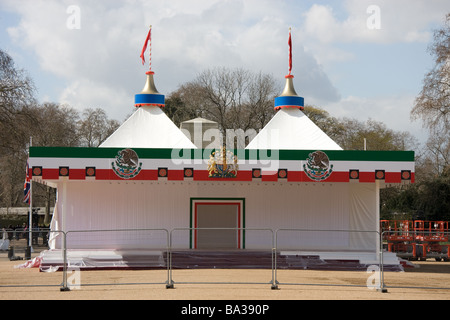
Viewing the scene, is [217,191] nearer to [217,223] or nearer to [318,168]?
[217,223]

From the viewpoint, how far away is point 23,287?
14.7 meters

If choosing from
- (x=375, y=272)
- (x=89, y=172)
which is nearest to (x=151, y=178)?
(x=89, y=172)

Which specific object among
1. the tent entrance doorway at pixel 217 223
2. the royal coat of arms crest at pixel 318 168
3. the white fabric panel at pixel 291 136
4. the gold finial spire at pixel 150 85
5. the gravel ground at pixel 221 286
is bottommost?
the gravel ground at pixel 221 286

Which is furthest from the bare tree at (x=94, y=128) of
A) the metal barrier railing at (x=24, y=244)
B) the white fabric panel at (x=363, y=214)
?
the white fabric panel at (x=363, y=214)

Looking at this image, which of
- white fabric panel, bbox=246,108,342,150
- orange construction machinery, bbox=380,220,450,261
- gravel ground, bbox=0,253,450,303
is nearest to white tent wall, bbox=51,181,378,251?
white fabric panel, bbox=246,108,342,150

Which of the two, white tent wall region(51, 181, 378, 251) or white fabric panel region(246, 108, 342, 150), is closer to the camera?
white tent wall region(51, 181, 378, 251)

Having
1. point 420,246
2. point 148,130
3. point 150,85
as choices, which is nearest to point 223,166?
point 148,130

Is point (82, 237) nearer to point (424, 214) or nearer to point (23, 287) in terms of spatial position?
point (23, 287)

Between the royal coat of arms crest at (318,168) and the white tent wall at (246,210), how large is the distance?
5.79 feet

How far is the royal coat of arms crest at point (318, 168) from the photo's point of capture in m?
20.7

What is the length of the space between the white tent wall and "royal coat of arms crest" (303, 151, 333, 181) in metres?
1.76

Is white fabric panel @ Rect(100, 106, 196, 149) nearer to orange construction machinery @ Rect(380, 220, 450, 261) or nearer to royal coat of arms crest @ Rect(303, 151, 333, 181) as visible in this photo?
royal coat of arms crest @ Rect(303, 151, 333, 181)

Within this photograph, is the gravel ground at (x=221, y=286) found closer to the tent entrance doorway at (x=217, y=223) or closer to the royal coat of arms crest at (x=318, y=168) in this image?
the royal coat of arms crest at (x=318, y=168)

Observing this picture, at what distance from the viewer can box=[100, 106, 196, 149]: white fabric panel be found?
23672 millimetres
